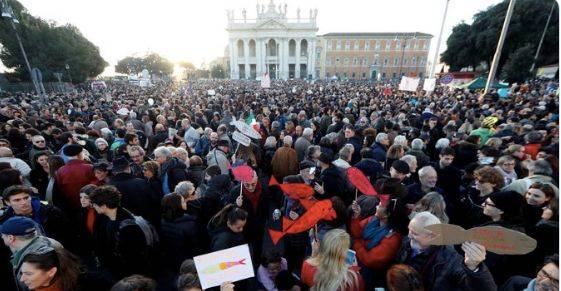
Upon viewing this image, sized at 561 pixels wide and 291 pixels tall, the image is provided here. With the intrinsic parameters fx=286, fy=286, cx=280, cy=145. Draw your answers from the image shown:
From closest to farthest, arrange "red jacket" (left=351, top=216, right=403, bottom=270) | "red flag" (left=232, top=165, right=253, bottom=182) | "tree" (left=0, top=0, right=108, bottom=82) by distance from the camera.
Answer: "red jacket" (left=351, top=216, right=403, bottom=270)
"red flag" (left=232, top=165, right=253, bottom=182)
"tree" (left=0, top=0, right=108, bottom=82)

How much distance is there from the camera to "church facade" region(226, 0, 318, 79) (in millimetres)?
79125

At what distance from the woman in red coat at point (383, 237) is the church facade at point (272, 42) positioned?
3072 inches

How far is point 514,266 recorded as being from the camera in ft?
8.95

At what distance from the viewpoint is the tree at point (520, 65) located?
2645cm

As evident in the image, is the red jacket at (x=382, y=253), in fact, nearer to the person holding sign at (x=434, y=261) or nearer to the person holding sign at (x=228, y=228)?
the person holding sign at (x=434, y=261)

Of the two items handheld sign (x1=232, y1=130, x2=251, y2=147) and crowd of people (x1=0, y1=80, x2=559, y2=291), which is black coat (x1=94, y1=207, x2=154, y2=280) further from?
handheld sign (x1=232, y1=130, x2=251, y2=147)

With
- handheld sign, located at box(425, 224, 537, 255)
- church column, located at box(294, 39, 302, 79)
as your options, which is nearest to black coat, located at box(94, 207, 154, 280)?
handheld sign, located at box(425, 224, 537, 255)

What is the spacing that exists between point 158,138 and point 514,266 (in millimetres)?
6886

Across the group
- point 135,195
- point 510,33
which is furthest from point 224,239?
point 510,33

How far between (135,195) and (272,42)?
84991mm

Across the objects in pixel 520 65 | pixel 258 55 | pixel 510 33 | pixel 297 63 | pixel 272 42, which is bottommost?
pixel 520 65

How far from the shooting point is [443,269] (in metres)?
2.13

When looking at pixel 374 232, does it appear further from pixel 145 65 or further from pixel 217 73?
pixel 217 73

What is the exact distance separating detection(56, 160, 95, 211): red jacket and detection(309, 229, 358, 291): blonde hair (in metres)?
3.53
